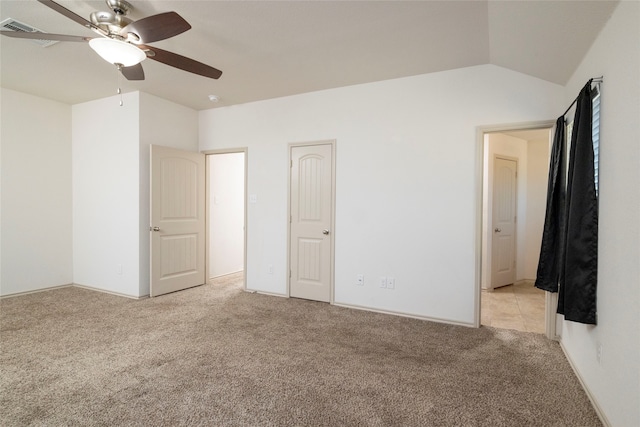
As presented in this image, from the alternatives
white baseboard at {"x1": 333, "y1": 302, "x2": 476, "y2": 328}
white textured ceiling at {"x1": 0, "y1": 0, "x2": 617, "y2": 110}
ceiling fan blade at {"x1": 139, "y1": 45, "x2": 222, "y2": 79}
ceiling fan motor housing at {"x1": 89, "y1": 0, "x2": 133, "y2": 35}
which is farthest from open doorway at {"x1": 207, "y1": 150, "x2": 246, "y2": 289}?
ceiling fan motor housing at {"x1": 89, "y1": 0, "x2": 133, "y2": 35}

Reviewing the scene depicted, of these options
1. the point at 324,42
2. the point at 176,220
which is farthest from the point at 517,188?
the point at 176,220

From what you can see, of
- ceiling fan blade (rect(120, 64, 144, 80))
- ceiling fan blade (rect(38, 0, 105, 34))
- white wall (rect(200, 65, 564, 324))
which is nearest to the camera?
ceiling fan blade (rect(38, 0, 105, 34))

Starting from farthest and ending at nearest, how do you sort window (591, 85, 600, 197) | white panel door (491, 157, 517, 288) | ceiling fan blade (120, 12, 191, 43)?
white panel door (491, 157, 517, 288) < window (591, 85, 600, 197) < ceiling fan blade (120, 12, 191, 43)

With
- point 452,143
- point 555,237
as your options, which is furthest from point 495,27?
point 555,237

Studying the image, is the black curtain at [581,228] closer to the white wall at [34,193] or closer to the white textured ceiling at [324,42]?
the white textured ceiling at [324,42]

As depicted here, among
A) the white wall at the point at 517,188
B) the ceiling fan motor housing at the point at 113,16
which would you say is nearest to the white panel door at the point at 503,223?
the white wall at the point at 517,188

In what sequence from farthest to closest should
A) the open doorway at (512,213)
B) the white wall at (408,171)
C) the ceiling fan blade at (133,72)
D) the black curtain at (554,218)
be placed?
the open doorway at (512,213), the white wall at (408,171), the black curtain at (554,218), the ceiling fan blade at (133,72)

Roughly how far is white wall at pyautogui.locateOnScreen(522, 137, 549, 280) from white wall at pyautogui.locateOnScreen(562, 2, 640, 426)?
364 centimetres

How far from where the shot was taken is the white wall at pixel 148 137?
4.05 m

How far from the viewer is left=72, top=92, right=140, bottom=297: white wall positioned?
407 cm

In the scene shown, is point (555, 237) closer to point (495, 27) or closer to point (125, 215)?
point (495, 27)

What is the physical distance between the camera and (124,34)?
1.93 meters

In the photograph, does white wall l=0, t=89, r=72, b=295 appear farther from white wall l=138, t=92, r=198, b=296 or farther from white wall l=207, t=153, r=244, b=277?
white wall l=207, t=153, r=244, b=277

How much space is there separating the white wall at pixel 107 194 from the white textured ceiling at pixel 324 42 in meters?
0.59
